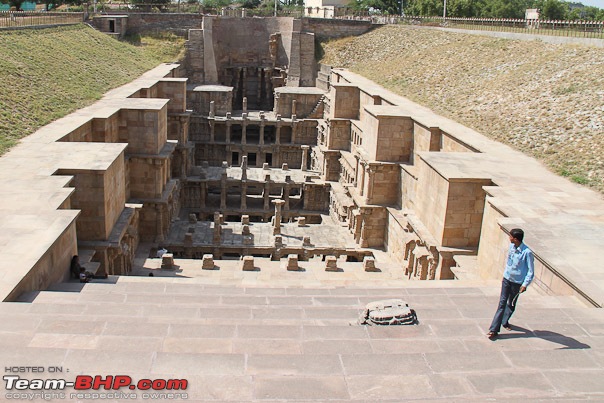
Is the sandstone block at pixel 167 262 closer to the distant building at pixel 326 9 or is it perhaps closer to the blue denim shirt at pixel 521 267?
the blue denim shirt at pixel 521 267

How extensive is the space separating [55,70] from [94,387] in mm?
26389

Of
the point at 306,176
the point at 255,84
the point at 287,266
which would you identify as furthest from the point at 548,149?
the point at 255,84

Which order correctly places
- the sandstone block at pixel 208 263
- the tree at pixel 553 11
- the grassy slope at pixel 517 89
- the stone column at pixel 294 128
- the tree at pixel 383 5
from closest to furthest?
the sandstone block at pixel 208 263, the grassy slope at pixel 517 89, the stone column at pixel 294 128, the tree at pixel 553 11, the tree at pixel 383 5

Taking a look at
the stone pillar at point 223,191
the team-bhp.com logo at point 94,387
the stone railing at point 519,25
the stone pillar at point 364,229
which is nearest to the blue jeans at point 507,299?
the team-bhp.com logo at point 94,387

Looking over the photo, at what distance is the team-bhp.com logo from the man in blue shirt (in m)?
4.43

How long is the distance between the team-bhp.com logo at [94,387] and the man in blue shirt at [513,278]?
4.43m

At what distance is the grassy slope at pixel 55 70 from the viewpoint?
22.3m

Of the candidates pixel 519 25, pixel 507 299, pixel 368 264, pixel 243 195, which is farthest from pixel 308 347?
pixel 519 25

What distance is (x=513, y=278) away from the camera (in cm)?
862

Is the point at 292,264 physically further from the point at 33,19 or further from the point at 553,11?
the point at 553,11

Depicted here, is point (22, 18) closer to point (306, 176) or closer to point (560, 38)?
point (306, 176)

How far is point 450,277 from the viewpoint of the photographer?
1716cm

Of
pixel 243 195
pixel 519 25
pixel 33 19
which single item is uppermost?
pixel 519 25

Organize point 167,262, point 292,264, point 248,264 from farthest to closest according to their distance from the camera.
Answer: point 292,264 < point 248,264 < point 167,262
